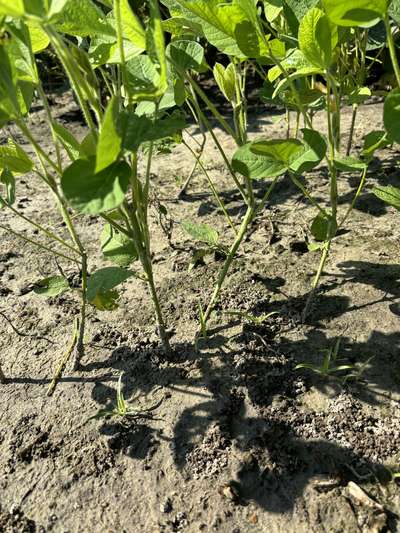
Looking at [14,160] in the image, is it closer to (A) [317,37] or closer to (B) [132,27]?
(B) [132,27]

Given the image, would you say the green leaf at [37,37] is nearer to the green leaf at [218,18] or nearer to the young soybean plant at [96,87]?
the young soybean plant at [96,87]

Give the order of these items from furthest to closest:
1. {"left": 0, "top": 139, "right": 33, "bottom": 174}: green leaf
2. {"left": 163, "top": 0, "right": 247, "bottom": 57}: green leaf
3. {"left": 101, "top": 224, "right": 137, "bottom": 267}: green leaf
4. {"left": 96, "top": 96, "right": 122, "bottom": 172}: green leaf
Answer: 1. {"left": 101, "top": 224, "right": 137, "bottom": 267}: green leaf
2. {"left": 0, "top": 139, "right": 33, "bottom": 174}: green leaf
3. {"left": 163, "top": 0, "right": 247, "bottom": 57}: green leaf
4. {"left": 96, "top": 96, "right": 122, "bottom": 172}: green leaf

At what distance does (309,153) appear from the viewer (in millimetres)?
1007

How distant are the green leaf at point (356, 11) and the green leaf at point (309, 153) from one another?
0.22 metres

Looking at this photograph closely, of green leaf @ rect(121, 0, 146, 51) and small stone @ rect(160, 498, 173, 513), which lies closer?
green leaf @ rect(121, 0, 146, 51)

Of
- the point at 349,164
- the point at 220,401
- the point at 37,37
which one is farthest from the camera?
the point at 220,401

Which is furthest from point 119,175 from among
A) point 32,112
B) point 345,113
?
point 32,112

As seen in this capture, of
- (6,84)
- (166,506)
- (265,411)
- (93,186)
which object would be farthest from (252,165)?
(166,506)

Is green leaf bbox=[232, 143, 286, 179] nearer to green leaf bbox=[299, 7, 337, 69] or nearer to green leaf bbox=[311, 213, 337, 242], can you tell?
green leaf bbox=[299, 7, 337, 69]

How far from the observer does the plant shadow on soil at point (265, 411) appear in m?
1.05

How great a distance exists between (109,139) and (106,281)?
43 cm

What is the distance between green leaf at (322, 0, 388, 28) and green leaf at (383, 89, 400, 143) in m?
0.13

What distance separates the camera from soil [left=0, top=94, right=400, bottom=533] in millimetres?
1020

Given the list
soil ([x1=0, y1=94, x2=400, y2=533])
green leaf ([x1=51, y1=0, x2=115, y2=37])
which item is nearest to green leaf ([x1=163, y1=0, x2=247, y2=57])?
green leaf ([x1=51, y1=0, x2=115, y2=37])
